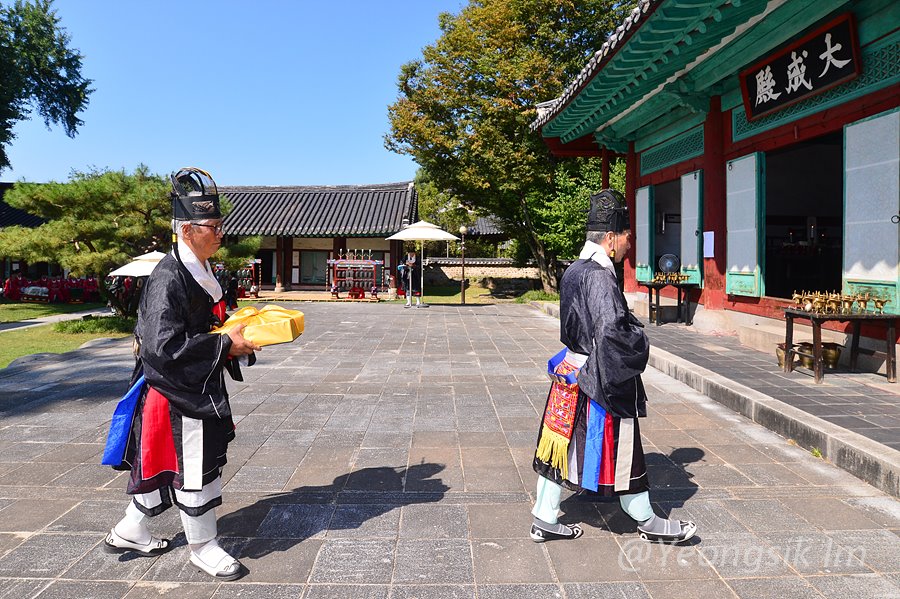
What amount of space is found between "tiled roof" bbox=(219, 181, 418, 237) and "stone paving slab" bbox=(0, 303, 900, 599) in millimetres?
18566

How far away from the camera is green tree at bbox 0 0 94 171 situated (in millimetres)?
20969

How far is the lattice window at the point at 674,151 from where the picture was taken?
32.4 ft

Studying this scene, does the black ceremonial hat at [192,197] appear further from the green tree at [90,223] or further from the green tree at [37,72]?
the green tree at [37,72]

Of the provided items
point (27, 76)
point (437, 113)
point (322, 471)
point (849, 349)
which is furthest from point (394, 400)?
point (27, 76)

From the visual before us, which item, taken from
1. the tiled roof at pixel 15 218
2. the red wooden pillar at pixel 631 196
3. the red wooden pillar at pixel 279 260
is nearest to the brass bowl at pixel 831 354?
the red wooden pillar at pixel 631 196

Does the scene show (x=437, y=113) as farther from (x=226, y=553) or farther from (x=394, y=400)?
(x=226, y=553)

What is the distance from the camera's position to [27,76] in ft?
78.2

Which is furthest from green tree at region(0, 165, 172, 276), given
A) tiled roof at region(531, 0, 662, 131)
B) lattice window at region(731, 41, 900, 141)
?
lattice window at region(731, 41, 900, 141)

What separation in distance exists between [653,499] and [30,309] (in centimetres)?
1949

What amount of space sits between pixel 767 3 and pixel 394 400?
5861 millimetres

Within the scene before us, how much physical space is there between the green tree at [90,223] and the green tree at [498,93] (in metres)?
9.17

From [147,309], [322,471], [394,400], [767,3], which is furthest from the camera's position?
[767,3]

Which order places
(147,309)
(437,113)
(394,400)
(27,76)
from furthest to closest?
(27,76), (437,113), (394,400), (147,309)

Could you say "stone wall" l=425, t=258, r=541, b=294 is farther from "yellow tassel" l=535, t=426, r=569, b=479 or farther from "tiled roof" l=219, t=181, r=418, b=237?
"yellow tassel" l=535, t=426, r=569, b=479
